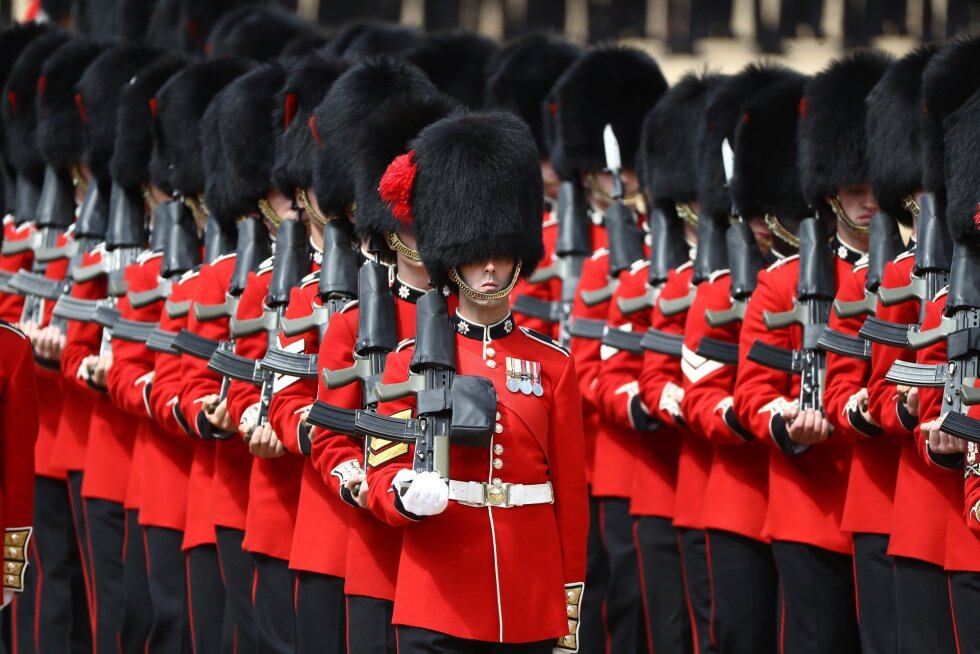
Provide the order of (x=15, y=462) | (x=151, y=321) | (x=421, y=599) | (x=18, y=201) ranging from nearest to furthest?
(x=421, y=599) < (x=15, y=462) < (x=151, y=321) < (x=18, y=201)

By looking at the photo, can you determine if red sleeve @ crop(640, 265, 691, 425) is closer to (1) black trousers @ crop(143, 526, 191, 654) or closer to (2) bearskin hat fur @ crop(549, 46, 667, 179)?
(2) bearskin hat fur @ crop(549, 46, 667, 179)

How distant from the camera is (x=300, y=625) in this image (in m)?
6.10

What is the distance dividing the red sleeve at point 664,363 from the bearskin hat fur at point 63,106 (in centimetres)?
269

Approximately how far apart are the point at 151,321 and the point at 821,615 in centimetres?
260

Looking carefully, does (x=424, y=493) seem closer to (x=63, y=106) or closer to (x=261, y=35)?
(x=63, y=106)

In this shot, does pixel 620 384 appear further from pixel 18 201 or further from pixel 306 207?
pixel 18 201

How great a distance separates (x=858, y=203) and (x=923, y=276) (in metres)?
0.77

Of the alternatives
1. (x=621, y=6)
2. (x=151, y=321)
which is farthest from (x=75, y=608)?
(x=621, y=6)

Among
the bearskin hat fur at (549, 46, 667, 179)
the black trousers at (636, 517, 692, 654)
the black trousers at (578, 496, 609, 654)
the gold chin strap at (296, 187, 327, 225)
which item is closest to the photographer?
the gold chin strap at (296, 187, 327, 225)

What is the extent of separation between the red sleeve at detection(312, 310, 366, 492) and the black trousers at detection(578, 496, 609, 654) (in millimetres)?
2205

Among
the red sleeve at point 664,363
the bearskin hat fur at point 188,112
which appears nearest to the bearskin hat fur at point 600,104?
the red sleeve at point 664,363

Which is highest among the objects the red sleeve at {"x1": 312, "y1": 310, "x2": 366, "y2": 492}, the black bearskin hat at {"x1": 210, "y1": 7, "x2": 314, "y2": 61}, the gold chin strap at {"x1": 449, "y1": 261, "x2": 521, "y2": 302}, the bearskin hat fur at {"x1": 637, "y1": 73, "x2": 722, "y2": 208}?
the black bearskin hat at {"x1": 210, "y1": 7, "x2": 314, "y2": 61}

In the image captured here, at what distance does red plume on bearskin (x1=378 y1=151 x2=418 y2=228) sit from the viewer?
5547mm

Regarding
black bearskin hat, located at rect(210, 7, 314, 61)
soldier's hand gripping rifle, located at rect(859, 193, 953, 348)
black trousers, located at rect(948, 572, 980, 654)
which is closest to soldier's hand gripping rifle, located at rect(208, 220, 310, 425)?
soldier's hand gripping rifle, located at rect(859, 193, 953, 348)
